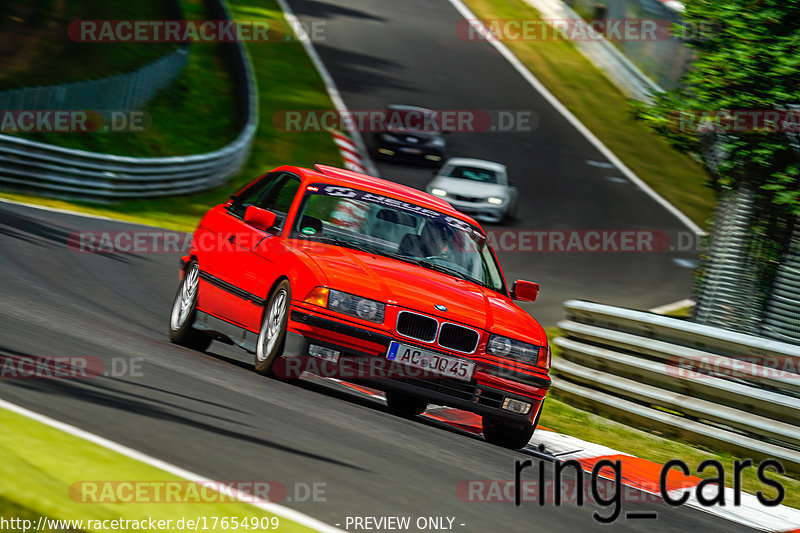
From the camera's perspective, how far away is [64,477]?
14.7ft

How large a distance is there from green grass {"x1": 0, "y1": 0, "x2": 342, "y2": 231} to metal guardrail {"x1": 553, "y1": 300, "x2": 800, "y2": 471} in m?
8.01

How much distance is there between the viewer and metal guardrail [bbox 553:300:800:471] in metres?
8.70

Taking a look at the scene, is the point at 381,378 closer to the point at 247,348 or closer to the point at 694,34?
the point at 247,348

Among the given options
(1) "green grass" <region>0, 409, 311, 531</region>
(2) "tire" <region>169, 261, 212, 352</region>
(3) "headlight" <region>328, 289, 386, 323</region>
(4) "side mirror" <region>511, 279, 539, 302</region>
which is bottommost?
(2) "tire" <region>169, 261, 212, 352</region>

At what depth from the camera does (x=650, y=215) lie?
29.6m

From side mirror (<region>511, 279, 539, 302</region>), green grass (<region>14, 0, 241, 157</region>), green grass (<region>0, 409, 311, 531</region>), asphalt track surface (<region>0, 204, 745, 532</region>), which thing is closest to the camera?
green grass (<region>0, 409, 311, 531</region>)

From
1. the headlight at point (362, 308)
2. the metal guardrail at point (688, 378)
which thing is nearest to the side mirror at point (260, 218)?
the headlight at point (362, 308)

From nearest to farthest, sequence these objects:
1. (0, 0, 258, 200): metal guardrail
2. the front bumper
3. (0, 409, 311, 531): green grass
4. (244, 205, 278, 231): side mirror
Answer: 1. (0, 409, 311, 531): green grass
2. the front bumper
3. (244, 205, 278, 231): side mirror
4. (0, 0, 258, 200): metal guardrail

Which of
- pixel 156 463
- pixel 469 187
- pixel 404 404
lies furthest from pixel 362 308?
pixel 469 187

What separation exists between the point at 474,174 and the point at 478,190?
868 millimetres

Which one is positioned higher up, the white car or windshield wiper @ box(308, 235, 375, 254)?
windshield wiper @ box(308, 235, 375, 254)

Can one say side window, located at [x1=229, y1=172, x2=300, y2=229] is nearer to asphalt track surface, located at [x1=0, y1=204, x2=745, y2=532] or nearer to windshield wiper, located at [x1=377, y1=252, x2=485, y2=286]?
windshield wiper, located at [x1=377, y1=252, x2=485, y2=286]

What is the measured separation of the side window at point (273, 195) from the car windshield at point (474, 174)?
16.4 meters

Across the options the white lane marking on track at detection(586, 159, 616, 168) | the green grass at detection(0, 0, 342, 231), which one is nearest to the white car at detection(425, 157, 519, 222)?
the green grass at detection(0, 0, 342, 231)
